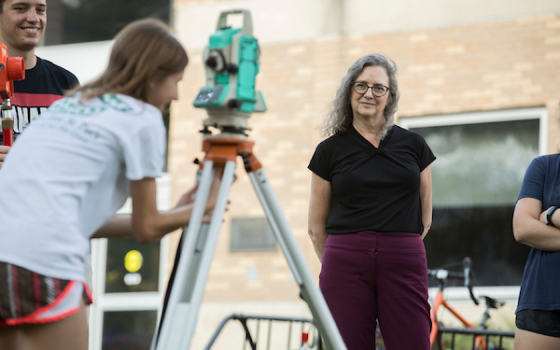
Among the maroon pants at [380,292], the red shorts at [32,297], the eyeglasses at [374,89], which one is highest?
the eyeglasses at [374,89]

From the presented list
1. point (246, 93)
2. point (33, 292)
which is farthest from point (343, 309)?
point (33, 292)

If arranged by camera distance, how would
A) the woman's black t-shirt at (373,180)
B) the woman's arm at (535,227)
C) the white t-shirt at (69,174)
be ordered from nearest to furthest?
1. the white t-shirt at (69,174)
2. the woman's arm at (535,227)
3. the woman's black t-shirt at (373,180)

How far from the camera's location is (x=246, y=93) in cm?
224

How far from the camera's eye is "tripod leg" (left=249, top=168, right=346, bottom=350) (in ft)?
7.22

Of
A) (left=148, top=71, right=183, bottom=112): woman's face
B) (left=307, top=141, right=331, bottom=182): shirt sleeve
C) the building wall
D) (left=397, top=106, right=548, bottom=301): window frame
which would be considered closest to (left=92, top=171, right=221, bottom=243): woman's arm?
(left=148, top=71, right=183, bottom=112): woman's face

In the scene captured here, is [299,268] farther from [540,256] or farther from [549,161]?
[549,161]

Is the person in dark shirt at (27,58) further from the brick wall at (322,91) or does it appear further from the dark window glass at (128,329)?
the dark window glass at (128,329)

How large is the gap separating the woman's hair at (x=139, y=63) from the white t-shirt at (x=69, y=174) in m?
0.05

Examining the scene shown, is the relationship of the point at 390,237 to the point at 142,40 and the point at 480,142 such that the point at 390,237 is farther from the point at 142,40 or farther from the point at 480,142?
the point at 480,142

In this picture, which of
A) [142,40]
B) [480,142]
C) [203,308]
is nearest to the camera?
[142,40]

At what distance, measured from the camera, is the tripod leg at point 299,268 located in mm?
2202

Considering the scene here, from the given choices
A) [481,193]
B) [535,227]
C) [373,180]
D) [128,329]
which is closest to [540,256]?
[535,227]

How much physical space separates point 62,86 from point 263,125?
4.74 metres

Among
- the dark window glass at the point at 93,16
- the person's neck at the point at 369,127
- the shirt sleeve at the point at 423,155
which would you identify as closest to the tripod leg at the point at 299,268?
the person's neck at the point at 369,127
